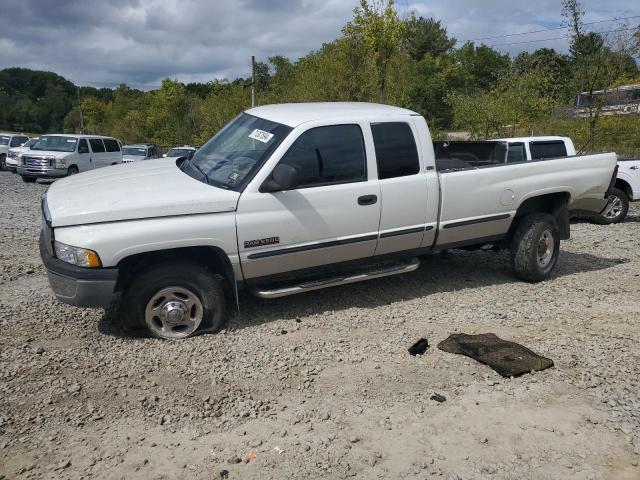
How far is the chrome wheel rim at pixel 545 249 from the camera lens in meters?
6.31

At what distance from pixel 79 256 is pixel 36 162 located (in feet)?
52.2

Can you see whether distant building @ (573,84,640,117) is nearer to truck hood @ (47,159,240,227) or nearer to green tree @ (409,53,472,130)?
truck hood @ (47,159,240,227)

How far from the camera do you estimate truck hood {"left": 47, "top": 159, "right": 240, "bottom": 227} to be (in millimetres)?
4105

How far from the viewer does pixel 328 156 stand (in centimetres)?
491

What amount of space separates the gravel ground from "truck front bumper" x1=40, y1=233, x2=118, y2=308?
18.2 inches

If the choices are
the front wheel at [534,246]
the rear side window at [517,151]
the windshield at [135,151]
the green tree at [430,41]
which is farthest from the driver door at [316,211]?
the green tree at [430,41]

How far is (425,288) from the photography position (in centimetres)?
607

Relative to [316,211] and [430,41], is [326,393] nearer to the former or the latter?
[316,211]

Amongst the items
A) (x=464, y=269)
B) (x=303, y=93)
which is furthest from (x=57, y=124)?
(x=464, y=269)

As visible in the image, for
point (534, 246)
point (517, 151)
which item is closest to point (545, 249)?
point (534, 246)

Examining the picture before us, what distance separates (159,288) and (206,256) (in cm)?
50

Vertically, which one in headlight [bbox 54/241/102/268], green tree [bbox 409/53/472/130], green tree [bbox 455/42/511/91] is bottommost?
headlight [bbox 54/241/102/268]

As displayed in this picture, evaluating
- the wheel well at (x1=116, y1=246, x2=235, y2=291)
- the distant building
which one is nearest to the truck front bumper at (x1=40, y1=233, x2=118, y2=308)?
the wheel well at (x1=116, y1=246, x2=235, y2=291)

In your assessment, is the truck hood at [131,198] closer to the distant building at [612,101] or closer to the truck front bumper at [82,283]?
the truck front bumper at [82,283]
